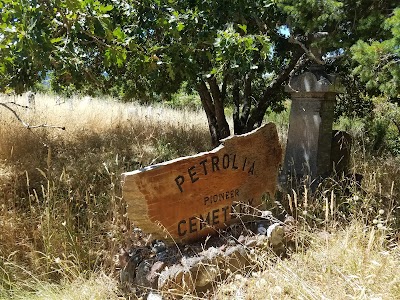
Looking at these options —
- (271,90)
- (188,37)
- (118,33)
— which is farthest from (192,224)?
(271,90)

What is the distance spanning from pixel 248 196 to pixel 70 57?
188 cm

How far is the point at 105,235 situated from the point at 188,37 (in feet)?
7.05

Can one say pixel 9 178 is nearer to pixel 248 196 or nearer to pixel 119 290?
pixel 119 290

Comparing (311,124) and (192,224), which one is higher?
(311,124)

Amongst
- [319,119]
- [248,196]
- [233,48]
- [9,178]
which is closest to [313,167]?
[319,119]

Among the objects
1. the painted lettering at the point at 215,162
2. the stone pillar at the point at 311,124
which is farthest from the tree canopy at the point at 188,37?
the painted lettering at the point at 215,162

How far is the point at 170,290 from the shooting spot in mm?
2475

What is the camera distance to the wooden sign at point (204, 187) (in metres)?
2.58

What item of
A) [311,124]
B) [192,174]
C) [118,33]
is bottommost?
[192,174]

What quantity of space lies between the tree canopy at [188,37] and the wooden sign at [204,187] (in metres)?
0.80

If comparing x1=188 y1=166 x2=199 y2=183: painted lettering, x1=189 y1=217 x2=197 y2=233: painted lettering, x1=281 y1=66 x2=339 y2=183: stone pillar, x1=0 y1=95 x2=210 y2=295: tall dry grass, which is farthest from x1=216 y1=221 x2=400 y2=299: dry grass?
x1=281 y1=66 x2=339 y2=183: stone pillar

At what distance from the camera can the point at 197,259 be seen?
2668mm

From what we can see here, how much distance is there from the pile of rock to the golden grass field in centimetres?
9

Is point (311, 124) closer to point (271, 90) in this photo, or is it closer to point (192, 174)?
point (271, 90)
